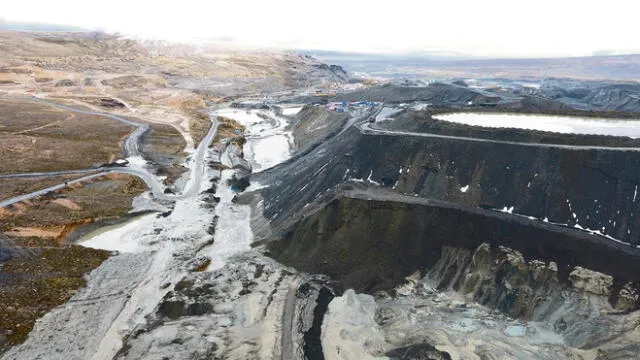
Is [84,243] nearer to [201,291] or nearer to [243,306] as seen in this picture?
[201,291]

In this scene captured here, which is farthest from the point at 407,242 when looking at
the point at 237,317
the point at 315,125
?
the point at 315,125

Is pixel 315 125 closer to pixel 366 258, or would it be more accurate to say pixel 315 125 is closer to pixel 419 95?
pixel 366 258

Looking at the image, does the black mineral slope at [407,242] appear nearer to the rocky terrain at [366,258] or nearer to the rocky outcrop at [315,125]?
the rocky terrain at [366,258]

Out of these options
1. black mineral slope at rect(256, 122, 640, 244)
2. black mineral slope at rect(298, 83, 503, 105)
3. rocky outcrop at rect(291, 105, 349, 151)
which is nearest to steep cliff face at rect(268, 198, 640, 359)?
black mineral slope at rect(256, 122, 640, 244)

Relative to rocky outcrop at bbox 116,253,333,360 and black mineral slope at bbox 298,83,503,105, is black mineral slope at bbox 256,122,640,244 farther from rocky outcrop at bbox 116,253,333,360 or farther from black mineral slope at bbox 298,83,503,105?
black mineral slope at bbox 298,83,503,105

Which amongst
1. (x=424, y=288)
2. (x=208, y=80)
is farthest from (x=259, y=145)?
(x=208, y=80)

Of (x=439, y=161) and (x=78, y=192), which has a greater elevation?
(x=439, y=161)
